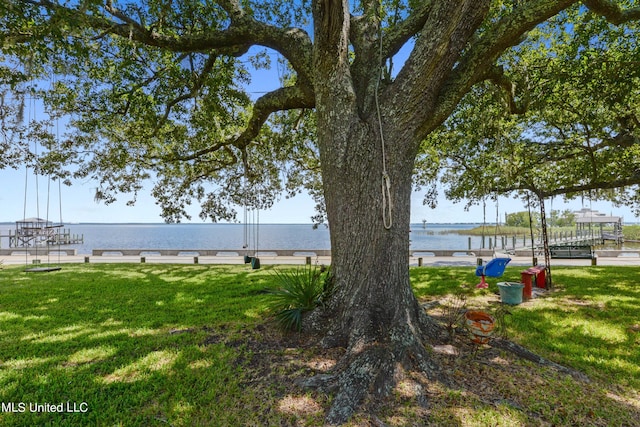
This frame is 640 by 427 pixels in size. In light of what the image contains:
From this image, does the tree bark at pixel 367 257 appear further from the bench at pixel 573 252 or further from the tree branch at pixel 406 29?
the bench at pixel 573 252

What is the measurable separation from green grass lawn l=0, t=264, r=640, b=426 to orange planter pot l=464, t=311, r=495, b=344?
0.71 feet

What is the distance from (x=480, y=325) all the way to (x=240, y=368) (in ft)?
8.81

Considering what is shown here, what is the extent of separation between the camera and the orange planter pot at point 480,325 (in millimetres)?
3257

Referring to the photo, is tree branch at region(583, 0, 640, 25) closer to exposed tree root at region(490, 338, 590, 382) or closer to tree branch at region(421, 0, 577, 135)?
tree branch at region(421, 0, 577, 135)

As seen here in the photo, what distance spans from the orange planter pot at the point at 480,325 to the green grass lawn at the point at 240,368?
0.22 metres

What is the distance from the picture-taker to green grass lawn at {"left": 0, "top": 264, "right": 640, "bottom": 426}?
8.21 feet

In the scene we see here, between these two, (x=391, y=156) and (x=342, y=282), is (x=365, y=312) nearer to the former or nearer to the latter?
(x=342, y=282)

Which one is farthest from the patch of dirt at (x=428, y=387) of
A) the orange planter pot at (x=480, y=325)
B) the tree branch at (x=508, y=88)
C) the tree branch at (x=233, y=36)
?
the tree branch at (x=508, y=88)

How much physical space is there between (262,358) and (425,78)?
3779 millimetres

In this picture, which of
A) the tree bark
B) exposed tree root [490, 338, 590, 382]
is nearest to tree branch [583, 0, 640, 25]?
the tree bark

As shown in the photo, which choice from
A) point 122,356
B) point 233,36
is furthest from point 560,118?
point 122,356

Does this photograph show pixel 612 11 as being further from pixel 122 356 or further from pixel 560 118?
pixel 122 356

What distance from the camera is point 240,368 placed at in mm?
3211

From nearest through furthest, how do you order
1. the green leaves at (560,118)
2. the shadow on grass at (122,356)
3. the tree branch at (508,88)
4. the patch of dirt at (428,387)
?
the patch of dirt at (428,387), the shadow on grass at (122,356), the tree branch at (508,88), the green leaves at (560,118)
